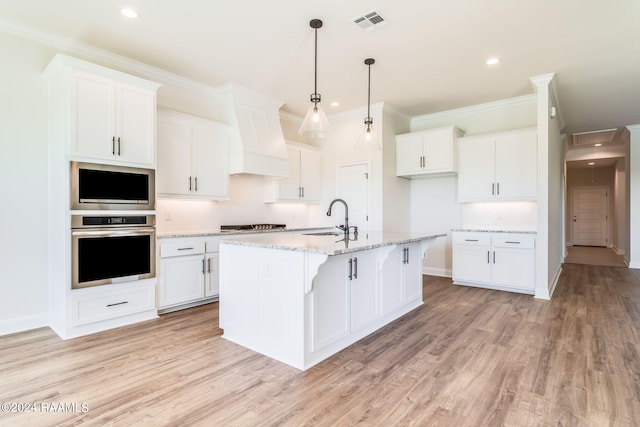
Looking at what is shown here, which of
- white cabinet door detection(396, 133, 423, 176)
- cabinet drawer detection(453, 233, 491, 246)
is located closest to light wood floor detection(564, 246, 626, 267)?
cabinet drawer detection(453, 233, 491, 246)

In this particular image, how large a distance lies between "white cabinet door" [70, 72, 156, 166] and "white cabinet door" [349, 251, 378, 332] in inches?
93.6

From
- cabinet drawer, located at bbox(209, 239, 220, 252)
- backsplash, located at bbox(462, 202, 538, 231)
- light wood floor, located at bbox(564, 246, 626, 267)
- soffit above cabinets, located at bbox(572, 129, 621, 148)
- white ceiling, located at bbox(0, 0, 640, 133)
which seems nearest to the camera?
white ceiling, located at bbox(0, 0, 640, 133)

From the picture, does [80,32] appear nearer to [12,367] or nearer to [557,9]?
[12,367]

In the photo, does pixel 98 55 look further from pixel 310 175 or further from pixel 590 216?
pixel 590 216

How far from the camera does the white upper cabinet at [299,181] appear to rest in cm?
549

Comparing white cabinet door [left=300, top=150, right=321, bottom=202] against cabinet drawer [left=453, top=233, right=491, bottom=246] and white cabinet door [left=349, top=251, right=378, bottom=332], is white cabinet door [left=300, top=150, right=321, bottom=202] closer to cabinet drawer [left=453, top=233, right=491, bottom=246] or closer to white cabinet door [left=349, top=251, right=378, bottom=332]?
cabinet drawer [left=453, top=233, right=491, bottom=246]

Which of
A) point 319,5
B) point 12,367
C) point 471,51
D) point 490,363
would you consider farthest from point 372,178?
point 12,367

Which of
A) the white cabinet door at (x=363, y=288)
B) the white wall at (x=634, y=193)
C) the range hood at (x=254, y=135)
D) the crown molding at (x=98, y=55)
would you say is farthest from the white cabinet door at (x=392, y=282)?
the white wall at (x=634, y=193)

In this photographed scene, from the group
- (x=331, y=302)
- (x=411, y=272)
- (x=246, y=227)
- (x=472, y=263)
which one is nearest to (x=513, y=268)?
(x=472, y=263)

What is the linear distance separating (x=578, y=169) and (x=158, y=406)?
13890mm

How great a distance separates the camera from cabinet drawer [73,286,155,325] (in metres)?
3.11

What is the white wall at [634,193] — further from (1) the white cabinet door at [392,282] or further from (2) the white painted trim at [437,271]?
(1) the white cabinet door at [392,282]

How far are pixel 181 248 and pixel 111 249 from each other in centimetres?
74

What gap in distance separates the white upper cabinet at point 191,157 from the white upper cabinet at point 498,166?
3.68 meters
